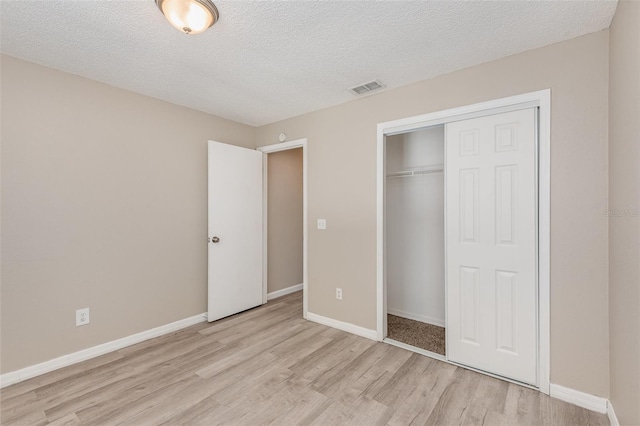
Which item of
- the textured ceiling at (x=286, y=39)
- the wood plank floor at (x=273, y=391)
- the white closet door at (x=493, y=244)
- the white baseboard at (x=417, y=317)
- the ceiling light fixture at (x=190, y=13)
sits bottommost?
the wood plank floor at (x=273, y=391)

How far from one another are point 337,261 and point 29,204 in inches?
106

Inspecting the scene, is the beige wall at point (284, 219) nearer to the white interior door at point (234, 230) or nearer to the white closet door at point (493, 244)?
the white interior door at point (234, 230)

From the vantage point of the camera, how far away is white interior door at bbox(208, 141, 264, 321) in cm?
340

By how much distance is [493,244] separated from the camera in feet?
7.41

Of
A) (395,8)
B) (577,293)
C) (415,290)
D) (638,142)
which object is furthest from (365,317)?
(395,8)

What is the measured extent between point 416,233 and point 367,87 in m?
1.75

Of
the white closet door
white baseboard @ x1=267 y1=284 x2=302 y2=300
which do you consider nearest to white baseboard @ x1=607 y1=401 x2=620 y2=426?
the white closet door

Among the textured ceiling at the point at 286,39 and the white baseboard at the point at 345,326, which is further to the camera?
the white baseboard at the point at 345,326

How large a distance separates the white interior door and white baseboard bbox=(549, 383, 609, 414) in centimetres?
309

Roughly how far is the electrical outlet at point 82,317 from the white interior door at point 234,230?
1118 millimetres

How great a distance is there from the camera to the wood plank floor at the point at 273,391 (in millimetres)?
1807

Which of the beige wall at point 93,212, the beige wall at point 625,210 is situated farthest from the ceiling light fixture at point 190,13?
the beige wall at point 625,210

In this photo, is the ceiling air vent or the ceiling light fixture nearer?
the ceiling light fixture

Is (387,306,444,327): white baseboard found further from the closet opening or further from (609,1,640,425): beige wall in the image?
(609,1,640,425): beige wall
